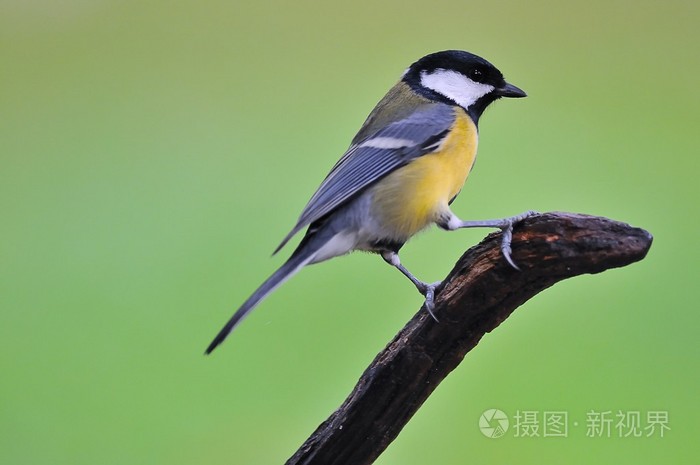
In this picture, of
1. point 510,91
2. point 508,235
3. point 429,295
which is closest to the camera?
point 508,235

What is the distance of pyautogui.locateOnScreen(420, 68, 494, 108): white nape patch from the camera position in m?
1.67

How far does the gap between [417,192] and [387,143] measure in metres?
0.14

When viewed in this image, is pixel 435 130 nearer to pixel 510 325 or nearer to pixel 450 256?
pixel 450 256

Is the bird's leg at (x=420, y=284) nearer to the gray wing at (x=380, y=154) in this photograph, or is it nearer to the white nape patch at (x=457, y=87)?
the gray wing at (x=380, y=154)

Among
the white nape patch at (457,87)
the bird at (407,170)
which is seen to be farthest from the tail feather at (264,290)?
the white nape patch at (457,87)

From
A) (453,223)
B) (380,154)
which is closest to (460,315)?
(453,223)

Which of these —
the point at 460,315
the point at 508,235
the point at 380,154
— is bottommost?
the point at 460,315

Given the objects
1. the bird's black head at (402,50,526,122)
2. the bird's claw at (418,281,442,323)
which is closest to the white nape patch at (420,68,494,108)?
the bird's black head at (402,50,526,122)

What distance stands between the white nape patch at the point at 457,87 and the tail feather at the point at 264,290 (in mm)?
496

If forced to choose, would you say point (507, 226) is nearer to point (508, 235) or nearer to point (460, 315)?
point (508, 235)

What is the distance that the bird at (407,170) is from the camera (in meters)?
1.53

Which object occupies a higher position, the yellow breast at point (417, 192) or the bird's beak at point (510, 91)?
the bird's beak at point (510, 91)

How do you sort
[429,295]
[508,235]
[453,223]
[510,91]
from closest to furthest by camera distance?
[508,235] < [429,295] < [453,223] < [510,91]

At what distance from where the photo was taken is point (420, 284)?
153cm
